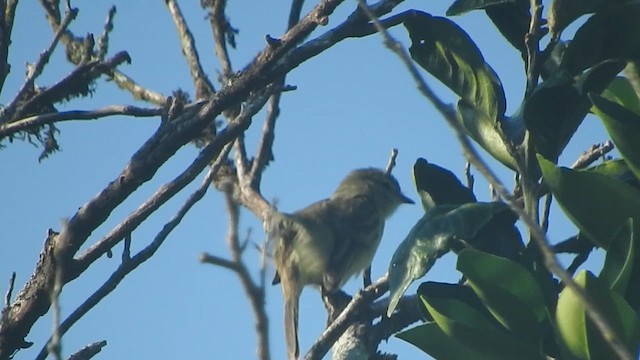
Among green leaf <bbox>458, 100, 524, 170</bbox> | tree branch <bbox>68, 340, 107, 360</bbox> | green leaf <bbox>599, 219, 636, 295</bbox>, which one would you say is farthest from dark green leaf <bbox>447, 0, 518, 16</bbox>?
tree branch <bbox>68, 340, 107, 360</bbox>

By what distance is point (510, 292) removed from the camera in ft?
8.57

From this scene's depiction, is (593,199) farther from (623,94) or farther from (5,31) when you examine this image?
(5,31)

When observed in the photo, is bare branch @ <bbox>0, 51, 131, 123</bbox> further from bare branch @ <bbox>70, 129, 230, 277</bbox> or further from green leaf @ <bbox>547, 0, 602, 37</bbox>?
green leaf @ <bbox>547, 0, 602, 37</bbox>

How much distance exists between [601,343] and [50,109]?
2496 millimetres

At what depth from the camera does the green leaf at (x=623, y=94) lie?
299 centimetres

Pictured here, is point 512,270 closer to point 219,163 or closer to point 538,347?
point 538,347

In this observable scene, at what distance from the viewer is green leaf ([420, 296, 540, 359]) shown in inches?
104

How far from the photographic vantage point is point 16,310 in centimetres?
319

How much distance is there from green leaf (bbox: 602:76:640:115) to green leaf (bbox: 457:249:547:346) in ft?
2.24

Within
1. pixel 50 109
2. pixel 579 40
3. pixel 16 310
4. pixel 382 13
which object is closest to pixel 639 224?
pixel 579 40

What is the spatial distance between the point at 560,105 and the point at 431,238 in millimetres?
495

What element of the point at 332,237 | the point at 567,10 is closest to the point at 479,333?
the point at 567,10

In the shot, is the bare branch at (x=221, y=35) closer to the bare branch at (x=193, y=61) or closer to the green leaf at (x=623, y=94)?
the bare branch at (x=193, y=61)

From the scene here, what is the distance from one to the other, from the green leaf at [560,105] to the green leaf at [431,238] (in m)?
0.22
